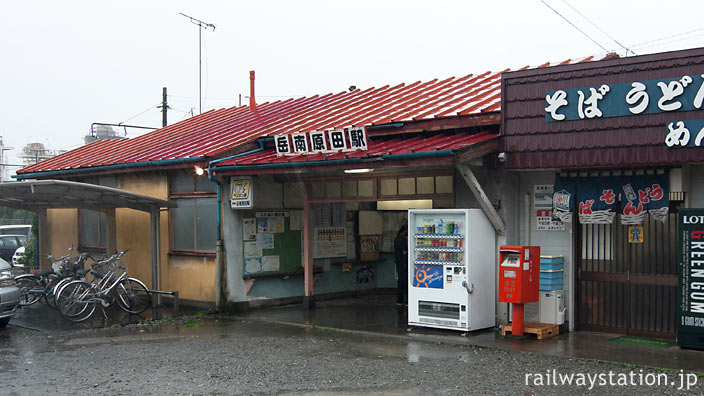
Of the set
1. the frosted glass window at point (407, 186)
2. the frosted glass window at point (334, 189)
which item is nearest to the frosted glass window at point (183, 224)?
the frosted glass window at point (334, 189)

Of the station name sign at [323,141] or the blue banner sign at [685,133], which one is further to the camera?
the station name sign at [323,141]

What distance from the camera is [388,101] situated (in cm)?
1535

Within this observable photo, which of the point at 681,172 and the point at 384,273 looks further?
the point at 384,273

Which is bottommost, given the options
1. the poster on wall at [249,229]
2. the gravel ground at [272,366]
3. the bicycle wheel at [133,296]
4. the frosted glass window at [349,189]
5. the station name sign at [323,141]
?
the gravel ground at [272,366]

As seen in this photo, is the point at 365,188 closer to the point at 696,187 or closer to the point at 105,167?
the point at 696,187

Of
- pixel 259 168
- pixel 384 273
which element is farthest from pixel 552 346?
pixel 384 273

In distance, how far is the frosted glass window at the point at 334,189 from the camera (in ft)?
47.0

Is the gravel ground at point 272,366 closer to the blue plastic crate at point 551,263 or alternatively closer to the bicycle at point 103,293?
the bicycle at point 103,293

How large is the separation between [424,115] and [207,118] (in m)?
9.68

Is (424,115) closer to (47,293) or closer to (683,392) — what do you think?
(683,392)

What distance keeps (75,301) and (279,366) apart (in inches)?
226

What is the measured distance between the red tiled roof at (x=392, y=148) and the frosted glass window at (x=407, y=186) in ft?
2.45

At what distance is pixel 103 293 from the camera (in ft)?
43.4

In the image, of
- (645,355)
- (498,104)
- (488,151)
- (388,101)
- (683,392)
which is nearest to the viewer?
(683,392)
